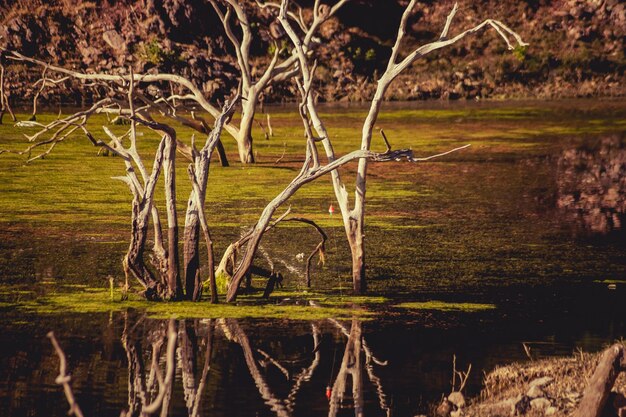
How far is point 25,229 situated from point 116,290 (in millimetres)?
7977

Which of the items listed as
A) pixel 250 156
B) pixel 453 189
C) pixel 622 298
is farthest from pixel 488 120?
pixel 622 298

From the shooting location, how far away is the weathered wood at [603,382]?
11.9 meters

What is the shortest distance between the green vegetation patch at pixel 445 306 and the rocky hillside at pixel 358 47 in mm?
64798

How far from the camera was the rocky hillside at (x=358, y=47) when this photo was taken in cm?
8956

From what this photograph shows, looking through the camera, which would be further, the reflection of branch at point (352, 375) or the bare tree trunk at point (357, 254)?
the bare tree trunk at point (357, 254)

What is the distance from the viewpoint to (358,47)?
97.1 meters

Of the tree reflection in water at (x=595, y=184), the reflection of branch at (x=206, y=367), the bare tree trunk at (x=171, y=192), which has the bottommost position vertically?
the tree reflection in water at (x=595, y=184)

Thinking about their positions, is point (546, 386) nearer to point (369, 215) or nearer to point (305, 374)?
point (305, 374)

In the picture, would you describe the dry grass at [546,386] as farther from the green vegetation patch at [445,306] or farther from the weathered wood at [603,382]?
the green vegetation patch at [445,306]

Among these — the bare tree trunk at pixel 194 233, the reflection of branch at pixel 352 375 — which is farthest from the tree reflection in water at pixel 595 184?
the reflection of branch at pixel 352 375

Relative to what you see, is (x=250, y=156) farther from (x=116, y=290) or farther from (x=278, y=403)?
(x=278, y=403)

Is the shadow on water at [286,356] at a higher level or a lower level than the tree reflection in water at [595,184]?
higher

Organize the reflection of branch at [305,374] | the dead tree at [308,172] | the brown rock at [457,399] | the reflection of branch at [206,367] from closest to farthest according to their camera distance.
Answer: the brown rock at [457,399], the reflection of branch at [206,367], the reflection of branch at [305,374], the dead tree at [308,172]

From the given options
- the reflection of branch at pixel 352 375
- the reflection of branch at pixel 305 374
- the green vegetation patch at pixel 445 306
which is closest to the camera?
the reflection of branch at pixel 352 375
